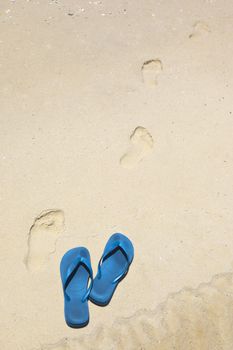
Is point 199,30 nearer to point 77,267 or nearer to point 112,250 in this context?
point 112,250

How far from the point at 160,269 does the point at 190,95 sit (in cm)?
109

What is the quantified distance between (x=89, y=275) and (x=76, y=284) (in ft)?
0.28

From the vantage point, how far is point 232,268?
2.38 m

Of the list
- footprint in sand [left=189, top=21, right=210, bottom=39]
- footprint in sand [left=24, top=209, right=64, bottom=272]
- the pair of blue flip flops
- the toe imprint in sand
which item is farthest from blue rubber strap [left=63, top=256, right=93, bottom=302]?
footprint in sand [left=189, top=21, right=210, bottom=39]

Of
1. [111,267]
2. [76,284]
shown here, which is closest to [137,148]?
[111,267]

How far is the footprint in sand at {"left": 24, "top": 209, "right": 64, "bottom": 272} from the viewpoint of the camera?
91.6 inches

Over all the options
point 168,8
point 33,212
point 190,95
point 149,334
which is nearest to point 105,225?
point 33,212

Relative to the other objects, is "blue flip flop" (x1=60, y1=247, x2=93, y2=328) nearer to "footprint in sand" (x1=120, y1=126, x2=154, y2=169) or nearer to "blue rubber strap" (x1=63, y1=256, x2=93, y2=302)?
"blue rubber strap" (x1=63, y1=256, x2=93, y2=302)

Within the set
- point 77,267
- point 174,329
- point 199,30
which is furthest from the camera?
point 199,30

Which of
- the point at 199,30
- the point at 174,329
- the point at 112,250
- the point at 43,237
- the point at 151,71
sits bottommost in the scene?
the point at 174,329

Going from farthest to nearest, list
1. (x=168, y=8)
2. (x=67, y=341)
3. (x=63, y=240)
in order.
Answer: (x=168, y=8), (x=63, y=240), (x=67, y=341)

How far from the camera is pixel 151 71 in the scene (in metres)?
2.71

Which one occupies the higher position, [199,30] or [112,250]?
[199,30]

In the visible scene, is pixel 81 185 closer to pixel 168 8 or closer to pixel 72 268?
pixel 72 268
